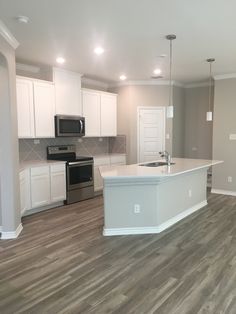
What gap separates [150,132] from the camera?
667 cm

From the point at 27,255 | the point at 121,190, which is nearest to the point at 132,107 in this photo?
the point at 121,190

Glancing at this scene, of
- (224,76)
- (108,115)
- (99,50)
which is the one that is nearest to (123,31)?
(99,50)

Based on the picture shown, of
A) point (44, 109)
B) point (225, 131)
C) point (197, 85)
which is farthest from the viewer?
point (197, 85)

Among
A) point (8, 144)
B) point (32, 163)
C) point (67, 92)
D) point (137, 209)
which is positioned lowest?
point (137, 209)

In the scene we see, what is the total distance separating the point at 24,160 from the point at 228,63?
4.23 meters

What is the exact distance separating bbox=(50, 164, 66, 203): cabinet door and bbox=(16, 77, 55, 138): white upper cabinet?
672mm

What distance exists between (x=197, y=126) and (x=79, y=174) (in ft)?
11.7

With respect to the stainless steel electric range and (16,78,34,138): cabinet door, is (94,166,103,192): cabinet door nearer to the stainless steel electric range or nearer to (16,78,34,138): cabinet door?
the stainless steel electric range

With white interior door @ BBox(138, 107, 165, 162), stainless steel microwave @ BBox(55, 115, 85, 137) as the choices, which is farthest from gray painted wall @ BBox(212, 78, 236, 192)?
stainless steel microwave @ BBox(55, 115, 85, 137)

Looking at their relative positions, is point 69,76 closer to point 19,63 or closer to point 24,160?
point 19,63

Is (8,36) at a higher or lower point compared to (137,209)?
higher

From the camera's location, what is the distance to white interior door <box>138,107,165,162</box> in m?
6.60

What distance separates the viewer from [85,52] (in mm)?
4152

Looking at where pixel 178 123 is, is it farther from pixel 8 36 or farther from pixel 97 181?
pixel 8 36
